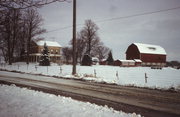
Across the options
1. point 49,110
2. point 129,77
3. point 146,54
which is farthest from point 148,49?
point 49,110

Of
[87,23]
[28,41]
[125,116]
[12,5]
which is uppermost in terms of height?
[87,23]

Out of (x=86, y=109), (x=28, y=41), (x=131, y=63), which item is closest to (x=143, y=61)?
(x=131, y=63)

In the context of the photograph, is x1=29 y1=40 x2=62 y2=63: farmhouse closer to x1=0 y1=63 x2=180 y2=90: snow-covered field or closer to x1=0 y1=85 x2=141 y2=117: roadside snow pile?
x1=0 y1=63 x2=180 y2=90: snow-covered field

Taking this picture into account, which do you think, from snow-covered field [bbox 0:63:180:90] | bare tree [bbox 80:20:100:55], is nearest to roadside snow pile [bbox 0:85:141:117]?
snow-covered field [bbox 0:63:180:90]

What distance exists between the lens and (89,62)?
1882 inches

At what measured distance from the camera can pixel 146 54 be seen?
67125 mm

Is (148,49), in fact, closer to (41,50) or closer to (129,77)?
(41,50)

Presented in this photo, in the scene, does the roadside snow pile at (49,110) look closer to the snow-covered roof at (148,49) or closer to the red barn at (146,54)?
the red barn at (146,54)

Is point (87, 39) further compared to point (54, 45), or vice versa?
point (54, 45)

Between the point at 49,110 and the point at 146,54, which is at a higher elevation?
the point at 146,54

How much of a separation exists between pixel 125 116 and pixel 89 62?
42.1 metres

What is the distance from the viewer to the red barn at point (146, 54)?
6625 cm

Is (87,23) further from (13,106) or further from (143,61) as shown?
(13,106)

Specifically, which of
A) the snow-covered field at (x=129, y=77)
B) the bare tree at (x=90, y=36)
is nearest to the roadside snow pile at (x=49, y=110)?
the snow-covered field at (x=129, y=77)
